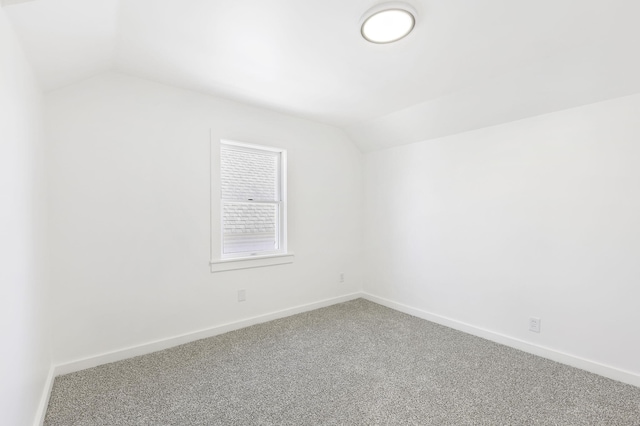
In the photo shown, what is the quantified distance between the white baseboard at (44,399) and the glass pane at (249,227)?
1522 mm

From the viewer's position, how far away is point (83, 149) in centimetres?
228

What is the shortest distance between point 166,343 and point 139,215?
1.16m

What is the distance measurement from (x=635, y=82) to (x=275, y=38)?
8.10 ft

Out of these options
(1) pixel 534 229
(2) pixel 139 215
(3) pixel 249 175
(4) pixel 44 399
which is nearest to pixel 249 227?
(3) pixel 249 175

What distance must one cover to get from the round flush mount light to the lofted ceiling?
5cm

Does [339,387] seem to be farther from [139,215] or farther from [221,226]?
[139,215]

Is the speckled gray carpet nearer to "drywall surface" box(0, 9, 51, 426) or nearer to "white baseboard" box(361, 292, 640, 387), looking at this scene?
"white baseboard" box(361, 292, 640, 387)

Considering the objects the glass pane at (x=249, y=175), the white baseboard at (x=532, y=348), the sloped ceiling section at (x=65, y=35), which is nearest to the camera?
the sloped ceiling section at (x=65, y=35)

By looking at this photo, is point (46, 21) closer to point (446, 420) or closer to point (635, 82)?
point (446, 420)

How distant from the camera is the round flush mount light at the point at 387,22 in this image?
159cm

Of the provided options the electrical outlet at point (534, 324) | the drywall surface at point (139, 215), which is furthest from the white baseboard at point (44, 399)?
the electrical outlet at point (534, 324)

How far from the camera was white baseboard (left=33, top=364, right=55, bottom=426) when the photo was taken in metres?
1.66

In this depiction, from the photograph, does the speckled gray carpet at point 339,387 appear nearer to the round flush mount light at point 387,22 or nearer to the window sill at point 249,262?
the window sill at point 249,262

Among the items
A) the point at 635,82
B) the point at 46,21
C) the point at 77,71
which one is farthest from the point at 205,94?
the point at 635,82
